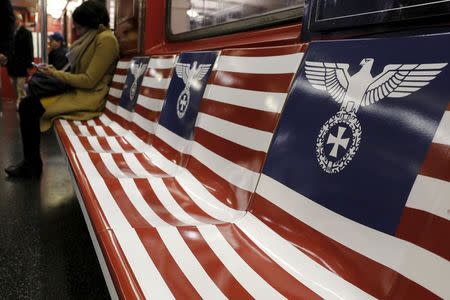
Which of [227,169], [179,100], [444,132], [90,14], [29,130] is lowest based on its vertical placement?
[29,130]

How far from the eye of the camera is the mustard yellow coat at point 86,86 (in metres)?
2.97

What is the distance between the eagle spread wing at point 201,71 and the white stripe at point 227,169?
1.10 feet

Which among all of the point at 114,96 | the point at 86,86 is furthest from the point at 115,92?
the point at 86,86

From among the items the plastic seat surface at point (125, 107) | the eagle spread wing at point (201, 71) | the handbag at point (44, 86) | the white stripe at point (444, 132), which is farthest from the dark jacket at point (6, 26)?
the white stripe at point (444, 132)

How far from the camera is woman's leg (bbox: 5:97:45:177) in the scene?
2896mm

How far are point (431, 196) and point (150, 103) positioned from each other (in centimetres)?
190

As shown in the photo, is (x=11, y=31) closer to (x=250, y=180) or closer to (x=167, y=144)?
(x=167, y=144)

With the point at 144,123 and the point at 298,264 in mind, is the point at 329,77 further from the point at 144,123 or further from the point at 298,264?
the point at 144,123

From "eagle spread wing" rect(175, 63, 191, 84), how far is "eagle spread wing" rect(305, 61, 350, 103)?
918 mm

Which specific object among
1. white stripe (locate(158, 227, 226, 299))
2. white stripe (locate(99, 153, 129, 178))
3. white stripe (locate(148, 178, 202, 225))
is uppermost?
white stripe (locate(158, 227, 226, 299))

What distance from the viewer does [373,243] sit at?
29.5 inches

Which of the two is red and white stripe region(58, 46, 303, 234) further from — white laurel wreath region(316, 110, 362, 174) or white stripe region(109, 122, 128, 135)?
white stripe region(109, 122, 128, 135)

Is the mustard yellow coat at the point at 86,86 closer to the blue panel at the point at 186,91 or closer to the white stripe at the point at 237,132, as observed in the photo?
the blue panel at the point at 186,91

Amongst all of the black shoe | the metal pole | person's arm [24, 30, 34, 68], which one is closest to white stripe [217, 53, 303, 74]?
the black shoe
